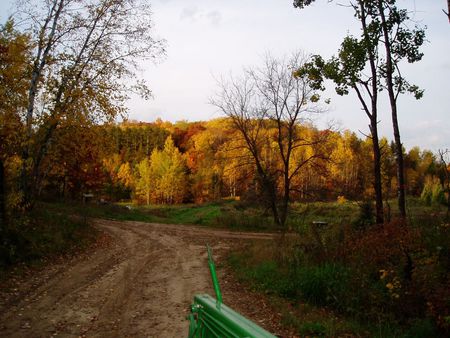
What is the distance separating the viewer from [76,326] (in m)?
7.27

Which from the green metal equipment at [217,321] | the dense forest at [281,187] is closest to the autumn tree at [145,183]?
the dense forest at [281,187]

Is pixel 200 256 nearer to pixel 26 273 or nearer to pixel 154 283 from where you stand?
pixel 154 283

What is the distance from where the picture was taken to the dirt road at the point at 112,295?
7.20m

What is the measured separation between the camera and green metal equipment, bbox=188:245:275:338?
7.59 feet

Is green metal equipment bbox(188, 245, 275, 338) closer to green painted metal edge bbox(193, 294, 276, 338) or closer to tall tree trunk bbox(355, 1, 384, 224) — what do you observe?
green painted metal edge bbox(193, 294, 276, 338)

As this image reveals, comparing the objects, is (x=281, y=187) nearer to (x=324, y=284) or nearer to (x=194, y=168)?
(x=324, y=284)

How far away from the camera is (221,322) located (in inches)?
104

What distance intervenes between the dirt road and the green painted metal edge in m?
4.19

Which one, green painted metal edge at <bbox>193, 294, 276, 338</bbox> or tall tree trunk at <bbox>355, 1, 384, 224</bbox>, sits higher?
tall tree trunk at <bbox>355, 1, 384, 224</bbox>

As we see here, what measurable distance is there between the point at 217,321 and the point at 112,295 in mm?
7364

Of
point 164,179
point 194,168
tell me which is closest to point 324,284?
point 164,179

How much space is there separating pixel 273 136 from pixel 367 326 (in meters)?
19.1

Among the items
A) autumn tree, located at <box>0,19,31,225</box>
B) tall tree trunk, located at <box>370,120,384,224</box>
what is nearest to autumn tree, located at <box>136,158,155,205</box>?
autumn tree, located at <box>0,19,31,225</box>

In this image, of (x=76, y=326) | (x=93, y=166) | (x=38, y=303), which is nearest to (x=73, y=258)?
(x=38, y=303)
